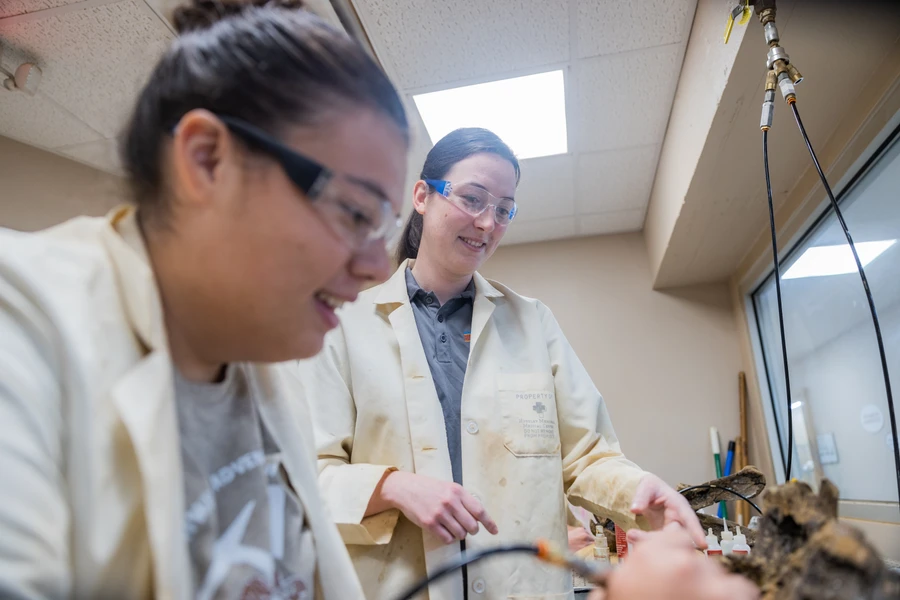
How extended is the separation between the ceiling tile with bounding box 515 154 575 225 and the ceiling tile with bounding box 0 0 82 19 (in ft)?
6.72

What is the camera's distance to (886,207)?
70.5 inches

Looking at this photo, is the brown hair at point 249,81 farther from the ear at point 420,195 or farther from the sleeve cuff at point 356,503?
the ear at point 420,195

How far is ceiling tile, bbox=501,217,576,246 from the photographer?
3.62 meters

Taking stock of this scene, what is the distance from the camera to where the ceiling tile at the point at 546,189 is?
299cm

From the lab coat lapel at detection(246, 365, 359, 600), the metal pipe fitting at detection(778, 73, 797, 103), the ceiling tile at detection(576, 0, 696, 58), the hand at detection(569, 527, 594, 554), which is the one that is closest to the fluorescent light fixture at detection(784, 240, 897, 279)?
the metal pipe fitting at detection(778, 73, 797, 103)

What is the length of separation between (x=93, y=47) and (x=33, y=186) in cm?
73

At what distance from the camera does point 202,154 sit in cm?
57

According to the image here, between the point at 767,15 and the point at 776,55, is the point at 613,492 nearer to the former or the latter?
the point at 776,55

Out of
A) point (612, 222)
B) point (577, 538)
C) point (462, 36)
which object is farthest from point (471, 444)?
point (612, 222)

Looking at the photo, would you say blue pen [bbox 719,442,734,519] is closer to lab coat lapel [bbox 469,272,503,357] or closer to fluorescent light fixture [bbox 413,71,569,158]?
fluorescent light fixture [bbox 413,71,569,158]

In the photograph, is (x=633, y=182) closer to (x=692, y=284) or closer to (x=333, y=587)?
(x=692, y=284)

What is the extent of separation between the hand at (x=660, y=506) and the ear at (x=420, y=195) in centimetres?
85

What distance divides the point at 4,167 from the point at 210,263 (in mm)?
2510

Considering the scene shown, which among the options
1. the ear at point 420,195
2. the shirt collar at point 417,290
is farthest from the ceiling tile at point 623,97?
the shirt collar at point 417,290
